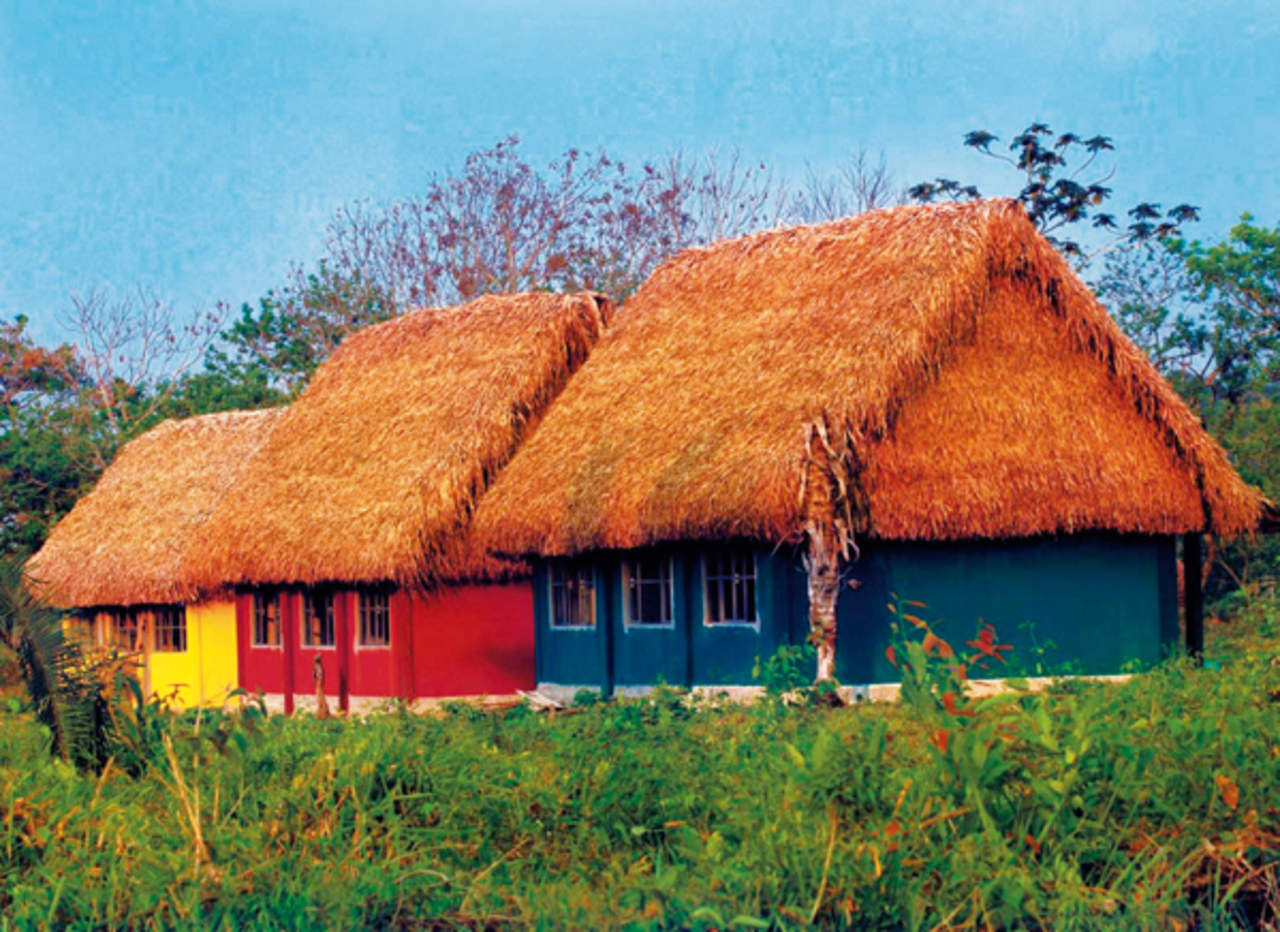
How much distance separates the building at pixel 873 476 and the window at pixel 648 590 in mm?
27

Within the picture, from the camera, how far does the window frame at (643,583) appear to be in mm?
16312

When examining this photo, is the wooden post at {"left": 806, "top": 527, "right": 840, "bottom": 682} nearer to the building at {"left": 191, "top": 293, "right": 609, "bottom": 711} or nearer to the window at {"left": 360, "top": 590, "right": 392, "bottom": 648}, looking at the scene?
the building at {"left": 191, "top": 293, "right": 609, "bottom": 711}

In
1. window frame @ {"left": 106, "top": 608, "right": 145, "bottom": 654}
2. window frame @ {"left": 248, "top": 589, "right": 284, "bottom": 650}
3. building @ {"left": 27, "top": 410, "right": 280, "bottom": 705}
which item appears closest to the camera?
window frame @ {"left": 248, "top": 589, "right": 284, "bottom": 650}

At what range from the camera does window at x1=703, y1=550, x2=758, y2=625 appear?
15.5 metres

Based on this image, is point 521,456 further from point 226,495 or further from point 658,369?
point 226,495

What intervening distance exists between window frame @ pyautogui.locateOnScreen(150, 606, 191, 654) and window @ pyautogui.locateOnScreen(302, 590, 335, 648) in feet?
9.01

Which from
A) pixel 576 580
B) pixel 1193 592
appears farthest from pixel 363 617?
pixel 1193 592

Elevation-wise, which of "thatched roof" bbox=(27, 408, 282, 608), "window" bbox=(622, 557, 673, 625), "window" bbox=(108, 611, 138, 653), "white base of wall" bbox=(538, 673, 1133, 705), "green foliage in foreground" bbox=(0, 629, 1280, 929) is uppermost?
"thatched roof" bbox=(27, 408, 282, 608)

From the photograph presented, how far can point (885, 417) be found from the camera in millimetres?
14711

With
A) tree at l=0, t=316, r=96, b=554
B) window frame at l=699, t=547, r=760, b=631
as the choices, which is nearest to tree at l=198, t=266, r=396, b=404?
tree at l=0, t=316, r=96, b=554

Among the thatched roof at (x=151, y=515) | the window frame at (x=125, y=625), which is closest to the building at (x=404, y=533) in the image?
the thatched roof at (x=151, y=515)

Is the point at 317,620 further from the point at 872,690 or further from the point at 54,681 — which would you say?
the point at 54,681

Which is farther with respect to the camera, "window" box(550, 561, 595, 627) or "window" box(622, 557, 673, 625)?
"window" box(550, 561, 595, 627)

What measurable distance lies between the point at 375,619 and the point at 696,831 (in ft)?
42.6
